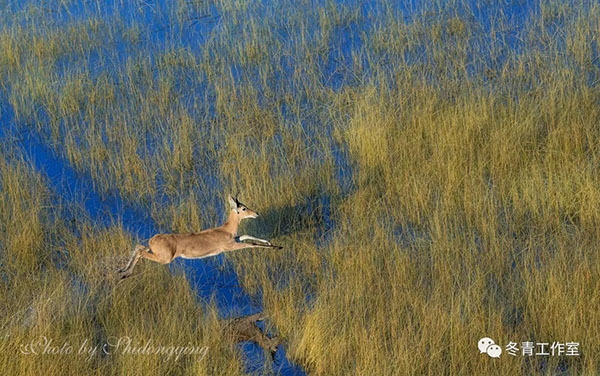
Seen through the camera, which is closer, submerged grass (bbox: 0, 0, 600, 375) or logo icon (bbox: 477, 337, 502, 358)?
logo icon (bbox: 477, 337, 502, 358)

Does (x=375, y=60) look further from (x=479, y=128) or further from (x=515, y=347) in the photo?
(x=515, y=347)

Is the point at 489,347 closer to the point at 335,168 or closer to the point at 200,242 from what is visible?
the point at 200,242

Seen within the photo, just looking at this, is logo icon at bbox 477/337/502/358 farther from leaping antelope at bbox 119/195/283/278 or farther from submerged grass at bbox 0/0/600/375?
leaping antelope at bbox 119/195/283/278

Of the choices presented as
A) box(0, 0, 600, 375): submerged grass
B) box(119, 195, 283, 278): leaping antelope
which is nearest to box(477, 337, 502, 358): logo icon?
box(0, 0, 600, 375): submerged grass

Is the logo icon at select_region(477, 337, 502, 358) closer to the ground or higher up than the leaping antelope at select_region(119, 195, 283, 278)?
closer to the ground

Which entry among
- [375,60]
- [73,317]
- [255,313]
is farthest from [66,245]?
[375,60]

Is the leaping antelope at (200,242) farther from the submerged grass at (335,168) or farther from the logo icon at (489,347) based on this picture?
the logo icon at (489,347)

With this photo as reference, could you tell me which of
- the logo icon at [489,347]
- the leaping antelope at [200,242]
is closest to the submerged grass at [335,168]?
the logo icon at [489,347]
